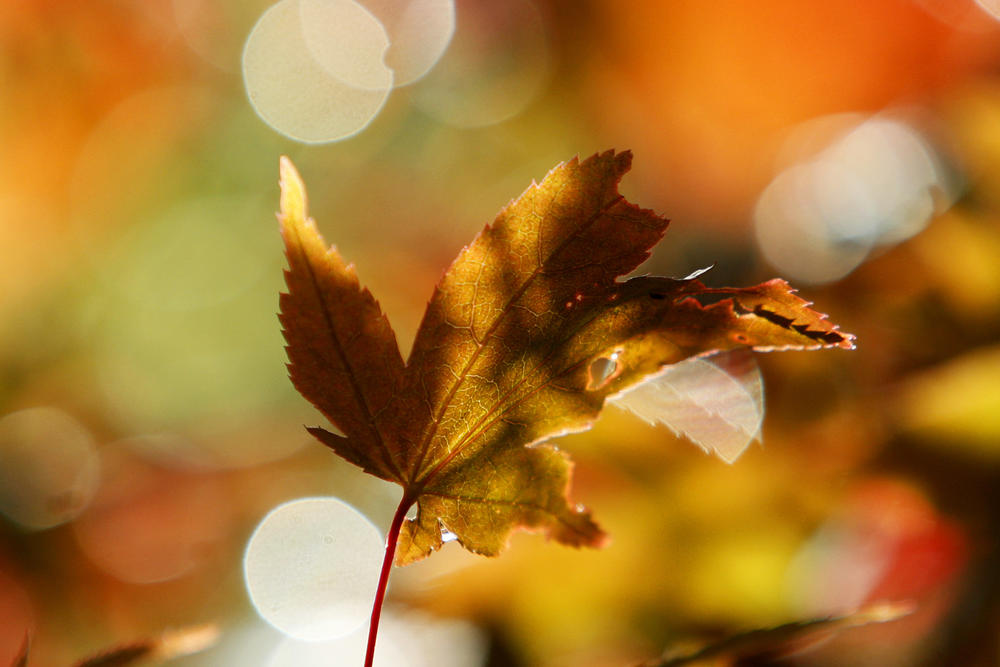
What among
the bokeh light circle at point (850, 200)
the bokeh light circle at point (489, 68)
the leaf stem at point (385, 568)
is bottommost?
the leaf stem at point (385, 568)

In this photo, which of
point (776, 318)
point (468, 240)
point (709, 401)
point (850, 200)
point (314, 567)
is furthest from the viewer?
point (468, 240)

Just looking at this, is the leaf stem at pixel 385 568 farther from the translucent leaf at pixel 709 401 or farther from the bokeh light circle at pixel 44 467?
the bokeh light circle at pixel 44 467

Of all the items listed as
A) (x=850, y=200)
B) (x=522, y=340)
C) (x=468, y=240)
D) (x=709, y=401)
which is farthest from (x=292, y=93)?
(x=522, y=340)

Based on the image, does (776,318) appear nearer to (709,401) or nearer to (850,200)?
(709,401)

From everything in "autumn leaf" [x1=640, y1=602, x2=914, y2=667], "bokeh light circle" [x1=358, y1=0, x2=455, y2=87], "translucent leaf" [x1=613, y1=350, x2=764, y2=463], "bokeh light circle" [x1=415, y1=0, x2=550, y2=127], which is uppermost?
"bokeh light circle" [x1=358, y1=0, x2=455, y2=87]

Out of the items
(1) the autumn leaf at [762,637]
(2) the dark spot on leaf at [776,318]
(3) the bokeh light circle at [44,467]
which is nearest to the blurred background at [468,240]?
(3) the bokeh light circle at [44,467]

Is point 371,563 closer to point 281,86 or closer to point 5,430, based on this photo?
point 5,430

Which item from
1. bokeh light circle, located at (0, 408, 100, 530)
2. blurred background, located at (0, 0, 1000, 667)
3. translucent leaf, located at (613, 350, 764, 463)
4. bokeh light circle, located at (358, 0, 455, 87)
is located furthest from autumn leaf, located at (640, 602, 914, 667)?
bokeh light circle, located at (358, 0, 455, 87)

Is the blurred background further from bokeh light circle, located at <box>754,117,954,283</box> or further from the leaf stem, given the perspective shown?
the leaf stem
